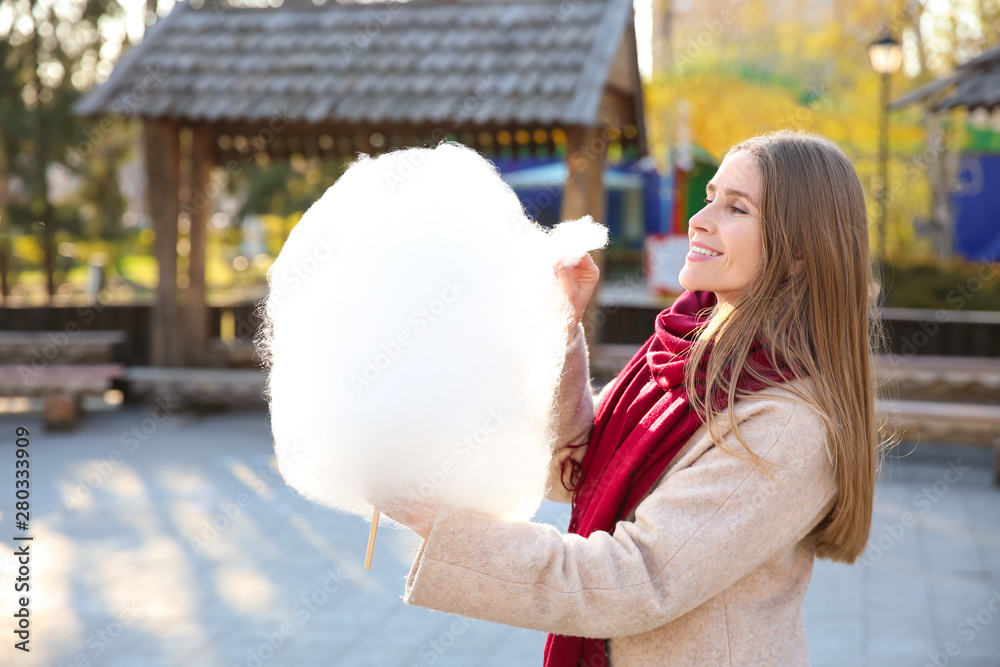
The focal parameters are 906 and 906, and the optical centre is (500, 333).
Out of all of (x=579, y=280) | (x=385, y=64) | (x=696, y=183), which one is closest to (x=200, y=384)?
(x=385, y=64)

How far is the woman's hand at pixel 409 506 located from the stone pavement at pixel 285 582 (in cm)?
231

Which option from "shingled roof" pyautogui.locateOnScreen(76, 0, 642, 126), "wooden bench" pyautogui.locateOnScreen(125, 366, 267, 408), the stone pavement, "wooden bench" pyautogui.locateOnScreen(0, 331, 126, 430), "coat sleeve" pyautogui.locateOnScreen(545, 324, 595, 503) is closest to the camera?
"coat sleeve" pyautogui.locateOnScreen(545, 324, 595, 503)

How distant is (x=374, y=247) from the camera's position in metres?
1.24

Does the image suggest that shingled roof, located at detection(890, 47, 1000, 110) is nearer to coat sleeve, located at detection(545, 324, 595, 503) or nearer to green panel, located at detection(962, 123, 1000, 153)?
coat sleeve, located at detection(545, 324, 595, 503)

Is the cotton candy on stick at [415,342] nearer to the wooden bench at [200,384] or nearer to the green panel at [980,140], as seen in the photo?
the wooden bench at [200,384]

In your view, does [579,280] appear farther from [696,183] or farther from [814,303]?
[696,183]

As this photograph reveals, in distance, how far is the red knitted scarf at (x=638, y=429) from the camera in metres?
1.38

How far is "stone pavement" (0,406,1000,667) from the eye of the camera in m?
3.41

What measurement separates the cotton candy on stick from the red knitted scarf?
0.15m

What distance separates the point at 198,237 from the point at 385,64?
7.89ft

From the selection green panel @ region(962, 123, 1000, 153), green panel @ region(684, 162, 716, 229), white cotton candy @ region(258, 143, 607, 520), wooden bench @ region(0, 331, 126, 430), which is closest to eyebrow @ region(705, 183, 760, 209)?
white cotton candy @ region(258, 143, 607, 520)

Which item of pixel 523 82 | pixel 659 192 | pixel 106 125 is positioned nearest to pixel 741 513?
pixel 523 82

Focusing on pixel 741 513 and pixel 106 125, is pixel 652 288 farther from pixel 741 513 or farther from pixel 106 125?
pixel 741 513

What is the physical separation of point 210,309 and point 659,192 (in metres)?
13.1
